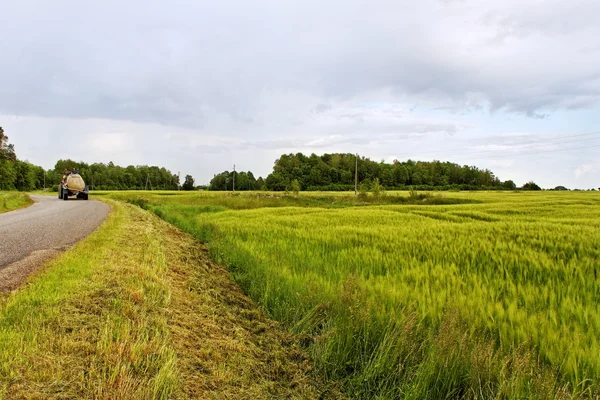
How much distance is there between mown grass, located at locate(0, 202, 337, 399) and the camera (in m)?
2.56

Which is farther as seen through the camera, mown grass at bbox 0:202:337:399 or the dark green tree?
the dark green tree

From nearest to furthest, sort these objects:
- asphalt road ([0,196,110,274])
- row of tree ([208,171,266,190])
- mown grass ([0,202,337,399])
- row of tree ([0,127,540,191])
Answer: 1. mown grass ([0,202,337,399])
2. asphalt road ([0,196,110,274])
3. row of tree ([0,127,540,191])
4. row of tree ([208,171,266,190])

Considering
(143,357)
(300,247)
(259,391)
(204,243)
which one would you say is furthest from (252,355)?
(204,243)

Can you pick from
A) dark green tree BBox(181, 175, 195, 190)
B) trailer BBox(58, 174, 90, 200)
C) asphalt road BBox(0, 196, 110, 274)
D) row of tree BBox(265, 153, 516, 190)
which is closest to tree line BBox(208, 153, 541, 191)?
row of tree BBox(265, 153, 516, 190)

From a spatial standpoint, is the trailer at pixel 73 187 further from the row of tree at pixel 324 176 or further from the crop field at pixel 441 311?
the row of tree at pixel 324 176

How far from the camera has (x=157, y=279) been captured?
208 inches

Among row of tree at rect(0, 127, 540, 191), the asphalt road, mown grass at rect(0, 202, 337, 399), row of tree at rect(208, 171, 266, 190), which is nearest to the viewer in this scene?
mown grass at rect(0, 202, 337, 399)

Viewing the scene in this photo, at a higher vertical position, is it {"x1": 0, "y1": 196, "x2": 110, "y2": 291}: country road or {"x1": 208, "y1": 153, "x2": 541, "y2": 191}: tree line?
{"x1": 208, "y1": 153, "x2": 541, "y2": 191}: tree line

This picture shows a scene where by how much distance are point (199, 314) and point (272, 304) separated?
1150 mm

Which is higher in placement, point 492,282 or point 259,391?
point 492,282

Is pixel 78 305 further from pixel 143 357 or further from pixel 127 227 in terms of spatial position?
pixel 127 227

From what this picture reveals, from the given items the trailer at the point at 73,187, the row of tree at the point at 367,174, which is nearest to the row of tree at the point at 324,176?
the row of tree at the point at 367,174

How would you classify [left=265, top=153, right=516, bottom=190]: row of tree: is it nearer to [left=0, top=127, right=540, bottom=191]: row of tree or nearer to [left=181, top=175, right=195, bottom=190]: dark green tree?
[left=0, top=127, right=540, bottom=191]: row of tree

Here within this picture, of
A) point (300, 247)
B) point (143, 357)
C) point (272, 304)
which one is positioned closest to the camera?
point (143, 357)
